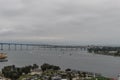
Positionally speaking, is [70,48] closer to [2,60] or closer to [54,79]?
[2,60]

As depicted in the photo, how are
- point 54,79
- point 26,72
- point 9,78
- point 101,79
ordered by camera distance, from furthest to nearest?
point 26,72, point 9,78, point 101,79, point 54,79

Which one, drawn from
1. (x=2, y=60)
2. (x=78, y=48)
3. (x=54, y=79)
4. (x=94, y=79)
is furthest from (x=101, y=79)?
(x=78, y=48)

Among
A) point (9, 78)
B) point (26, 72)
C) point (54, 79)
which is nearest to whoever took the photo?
point (54, 79)

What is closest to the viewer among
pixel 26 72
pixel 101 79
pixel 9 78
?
pixel 101 79

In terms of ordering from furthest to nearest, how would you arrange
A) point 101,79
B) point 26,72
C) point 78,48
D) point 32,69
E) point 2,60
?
1. point 78,48
2. point 2,60
3. point 32,69
4. point 26,72
5. point 101,79

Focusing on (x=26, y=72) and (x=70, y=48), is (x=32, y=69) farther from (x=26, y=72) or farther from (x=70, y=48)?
(x=70, y=48)

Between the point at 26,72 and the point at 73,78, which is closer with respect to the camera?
the point at 73,78

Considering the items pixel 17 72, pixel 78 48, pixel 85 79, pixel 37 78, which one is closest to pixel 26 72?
pixel 17 72

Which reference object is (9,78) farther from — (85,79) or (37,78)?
(85,79)

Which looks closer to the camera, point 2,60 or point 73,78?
point 73,78
